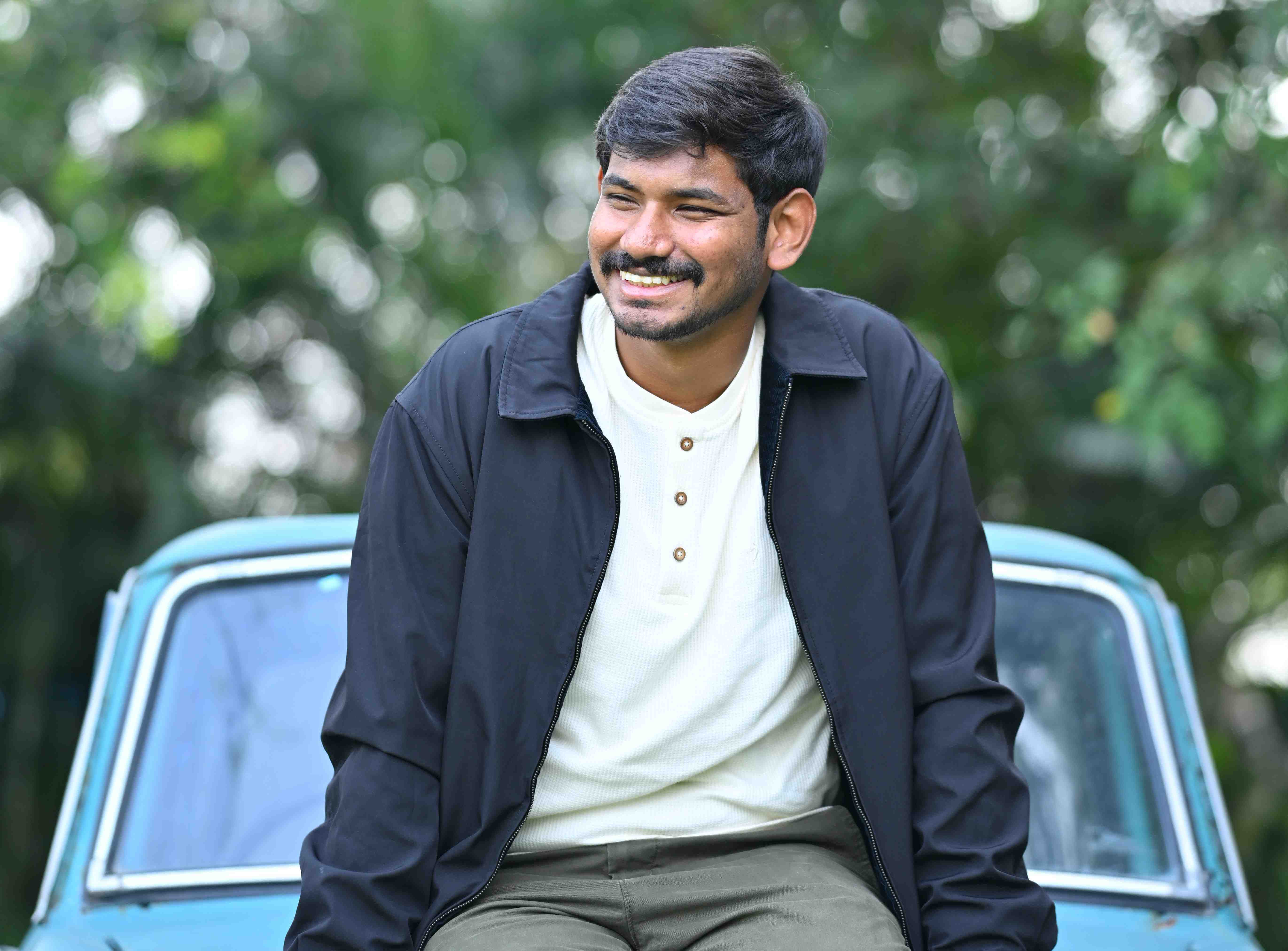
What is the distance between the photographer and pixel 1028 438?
720cm

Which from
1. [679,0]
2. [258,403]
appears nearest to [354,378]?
[258,403]

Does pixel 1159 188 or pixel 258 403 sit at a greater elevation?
pixel 1159 188

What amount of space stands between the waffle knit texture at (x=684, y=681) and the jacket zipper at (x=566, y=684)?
35 mm

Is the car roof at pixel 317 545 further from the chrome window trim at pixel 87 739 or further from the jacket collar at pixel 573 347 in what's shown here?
the jacket collar at pixel 573 347

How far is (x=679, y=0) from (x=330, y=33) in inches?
74.2

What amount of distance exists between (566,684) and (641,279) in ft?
2.03

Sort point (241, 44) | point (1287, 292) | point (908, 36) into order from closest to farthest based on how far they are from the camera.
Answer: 1. point (1287, 292)
2. point (908, 36)
3. point (241, 44)

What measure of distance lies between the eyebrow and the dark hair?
0.04m

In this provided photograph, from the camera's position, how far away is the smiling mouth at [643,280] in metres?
2.35

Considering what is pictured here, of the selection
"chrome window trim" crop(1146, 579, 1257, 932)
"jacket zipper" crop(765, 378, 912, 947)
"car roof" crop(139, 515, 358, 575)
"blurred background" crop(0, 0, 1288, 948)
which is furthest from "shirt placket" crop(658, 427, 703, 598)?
"blurred background" crop(0, 0, 1288, 948)

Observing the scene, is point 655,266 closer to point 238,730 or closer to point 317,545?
point 317,545

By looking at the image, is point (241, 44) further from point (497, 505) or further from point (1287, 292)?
point (497, 505)

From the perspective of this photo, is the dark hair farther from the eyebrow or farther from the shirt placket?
the shirt placket

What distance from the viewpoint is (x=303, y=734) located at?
3162 mm
